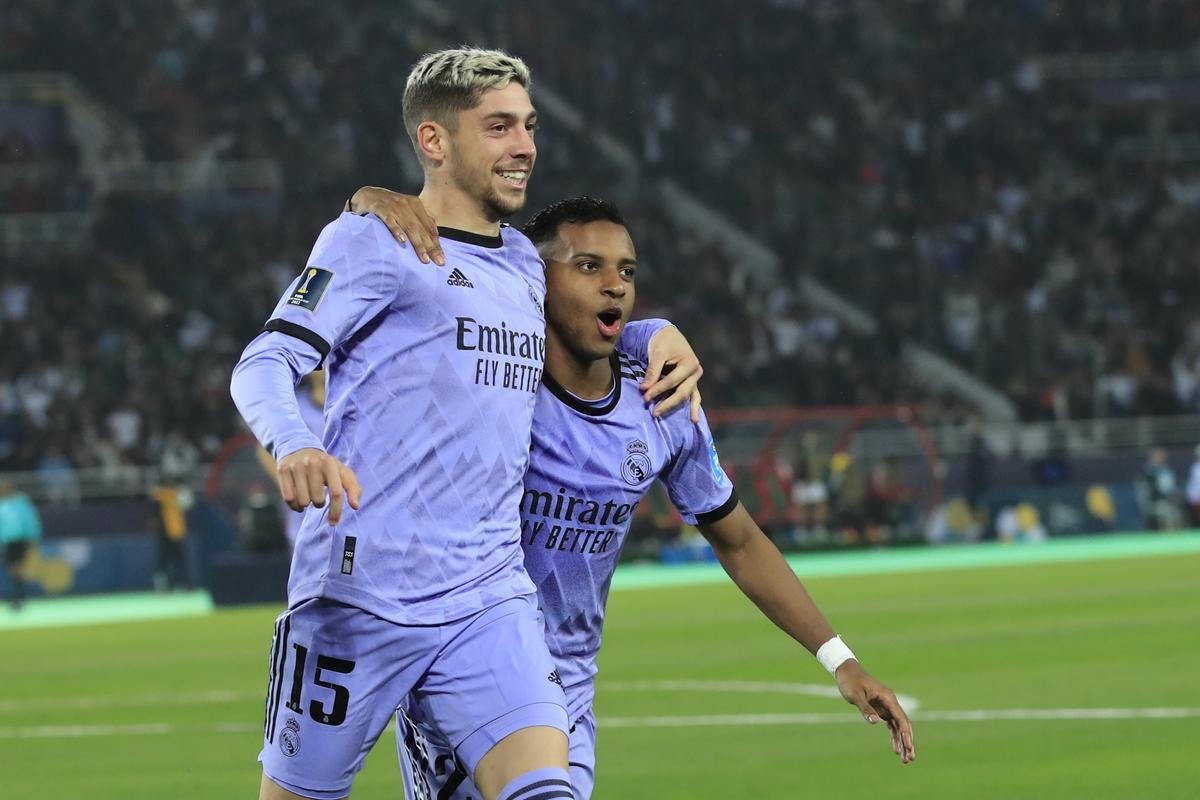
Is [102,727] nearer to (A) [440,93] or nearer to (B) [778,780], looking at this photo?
(B) [778,780]

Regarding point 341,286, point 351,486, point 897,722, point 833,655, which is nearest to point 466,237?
point 341,286

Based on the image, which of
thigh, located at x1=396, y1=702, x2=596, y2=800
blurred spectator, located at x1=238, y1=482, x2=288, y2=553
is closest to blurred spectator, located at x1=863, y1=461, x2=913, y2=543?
blurred spectator, located at x1=238, y1=482, x2=288, y2=553

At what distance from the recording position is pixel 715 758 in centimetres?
1024

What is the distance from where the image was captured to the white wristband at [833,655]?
559cm

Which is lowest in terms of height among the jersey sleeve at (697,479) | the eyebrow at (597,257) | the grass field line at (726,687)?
the grass field line at (726,687)

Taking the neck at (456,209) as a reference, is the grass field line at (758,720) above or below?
below

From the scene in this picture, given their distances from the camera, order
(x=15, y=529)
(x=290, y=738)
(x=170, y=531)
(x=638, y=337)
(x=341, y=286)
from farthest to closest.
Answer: (x=170, y=531)
(x=15, y=529)
(x=638, y=337)
(x=290, y=738)
(x=341, y=286)

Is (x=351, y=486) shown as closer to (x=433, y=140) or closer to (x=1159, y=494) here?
(x=433, y=140)

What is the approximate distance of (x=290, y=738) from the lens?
16.3ft

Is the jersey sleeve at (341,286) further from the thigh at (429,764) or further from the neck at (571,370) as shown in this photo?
the thigh at (429,764)

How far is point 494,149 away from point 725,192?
3214cm

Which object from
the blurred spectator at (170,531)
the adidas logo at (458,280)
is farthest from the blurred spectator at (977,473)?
the adidas logo at (458,280)

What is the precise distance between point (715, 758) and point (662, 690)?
10.2 ft

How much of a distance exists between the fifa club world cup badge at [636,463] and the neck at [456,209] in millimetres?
749
